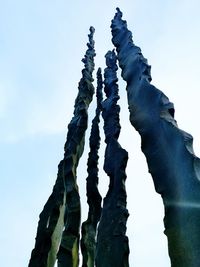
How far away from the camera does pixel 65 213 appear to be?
2.66 meters

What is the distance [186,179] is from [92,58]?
3042 millimetres

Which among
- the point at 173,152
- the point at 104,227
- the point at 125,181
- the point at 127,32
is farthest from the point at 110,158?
the point at 127,32

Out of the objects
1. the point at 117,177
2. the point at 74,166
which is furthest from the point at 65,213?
the point at 117,177

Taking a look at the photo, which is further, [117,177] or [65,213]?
[65,213]

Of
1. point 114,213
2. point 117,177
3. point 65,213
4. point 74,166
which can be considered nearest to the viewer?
point 114,213

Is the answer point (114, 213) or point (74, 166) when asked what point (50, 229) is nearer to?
point (74, 166)

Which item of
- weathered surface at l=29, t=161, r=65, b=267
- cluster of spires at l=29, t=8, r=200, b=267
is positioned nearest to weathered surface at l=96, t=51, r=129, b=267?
cluster of spires at l=29, t=8, r=200, b=267

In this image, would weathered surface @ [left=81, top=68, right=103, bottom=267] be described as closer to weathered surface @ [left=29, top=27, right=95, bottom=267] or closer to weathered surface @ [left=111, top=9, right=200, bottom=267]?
weathered surface @ [left=29, top=27, right=95, bottom=267]

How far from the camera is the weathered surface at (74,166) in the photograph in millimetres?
2416

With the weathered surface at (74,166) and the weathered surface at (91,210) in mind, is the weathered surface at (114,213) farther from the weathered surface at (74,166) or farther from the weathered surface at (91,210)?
the weathered surface at (91,210)

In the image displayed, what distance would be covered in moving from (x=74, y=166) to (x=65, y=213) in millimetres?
416

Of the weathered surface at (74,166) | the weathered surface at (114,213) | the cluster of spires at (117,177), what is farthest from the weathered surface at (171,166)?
the weathered surface at (74,166)

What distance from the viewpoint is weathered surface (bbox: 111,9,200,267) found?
4.72 feet

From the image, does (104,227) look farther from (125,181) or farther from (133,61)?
(133,61)
